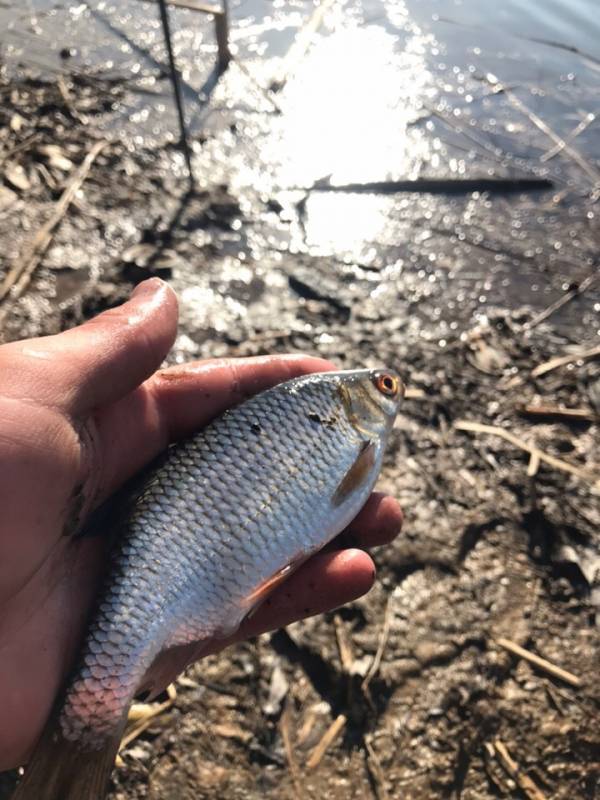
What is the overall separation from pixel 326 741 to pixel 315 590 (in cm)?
91

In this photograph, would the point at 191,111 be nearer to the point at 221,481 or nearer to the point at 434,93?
the point at 434,93

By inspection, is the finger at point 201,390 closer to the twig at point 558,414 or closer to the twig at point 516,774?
the twig at point 516,774

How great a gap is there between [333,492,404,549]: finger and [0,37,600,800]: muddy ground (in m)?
0.72

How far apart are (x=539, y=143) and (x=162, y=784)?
9216mm

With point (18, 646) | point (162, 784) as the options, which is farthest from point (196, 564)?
point (162, 784)

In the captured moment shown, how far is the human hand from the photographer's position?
2.56 m

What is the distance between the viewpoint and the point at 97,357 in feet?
9.49

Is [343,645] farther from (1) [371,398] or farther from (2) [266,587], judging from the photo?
(1) [371,398]

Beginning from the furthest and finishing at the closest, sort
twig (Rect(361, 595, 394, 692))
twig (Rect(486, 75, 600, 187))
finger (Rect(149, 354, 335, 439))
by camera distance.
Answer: twig (Rect(486, 75, 600, 187)), twig (Rect(361, 595, 394, 692)), finger (Rect(149, 354, 335, 439))

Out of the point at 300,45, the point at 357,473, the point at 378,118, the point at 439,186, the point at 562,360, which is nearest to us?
the point at 357,473

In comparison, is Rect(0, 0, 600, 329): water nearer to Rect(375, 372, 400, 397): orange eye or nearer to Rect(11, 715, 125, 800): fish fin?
Rect(375, 372, 400, 397): orange eye

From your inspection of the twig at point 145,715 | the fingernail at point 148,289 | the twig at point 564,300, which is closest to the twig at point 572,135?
the twig at point 564,300

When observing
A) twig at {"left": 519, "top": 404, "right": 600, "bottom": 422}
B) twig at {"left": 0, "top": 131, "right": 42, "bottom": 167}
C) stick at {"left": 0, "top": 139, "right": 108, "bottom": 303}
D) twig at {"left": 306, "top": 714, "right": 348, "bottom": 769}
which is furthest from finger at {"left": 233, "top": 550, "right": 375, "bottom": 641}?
twig at {"left": 0, "top": 131, "right": 42, "bottom": 167}

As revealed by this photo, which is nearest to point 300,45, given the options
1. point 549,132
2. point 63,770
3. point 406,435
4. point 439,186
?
point 549,132
